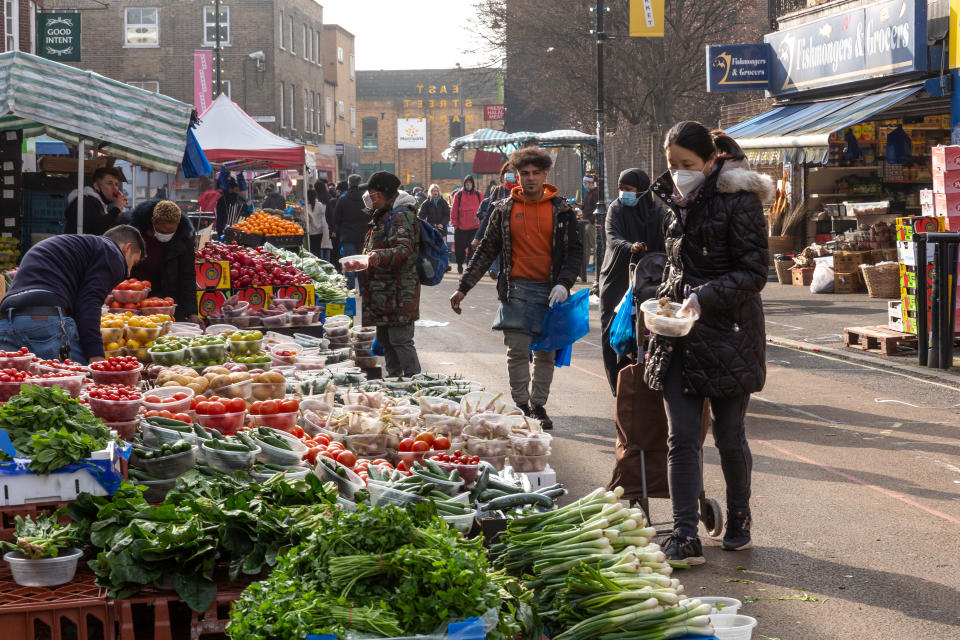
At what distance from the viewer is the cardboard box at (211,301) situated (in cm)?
1162

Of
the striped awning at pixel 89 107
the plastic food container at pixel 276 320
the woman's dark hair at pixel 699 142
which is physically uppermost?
the striped awning at pixel 89 107

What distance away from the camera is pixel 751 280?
559 centimetres

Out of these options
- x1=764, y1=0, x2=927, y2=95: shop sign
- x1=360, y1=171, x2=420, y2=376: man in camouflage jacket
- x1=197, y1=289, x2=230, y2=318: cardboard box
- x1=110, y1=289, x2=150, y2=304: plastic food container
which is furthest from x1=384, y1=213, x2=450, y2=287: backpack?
x1=764, y1=0, x2=927, y2=95: shop sign

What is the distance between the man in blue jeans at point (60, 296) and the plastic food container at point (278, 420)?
4.95 feet

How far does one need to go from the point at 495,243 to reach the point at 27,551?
573 centimetres

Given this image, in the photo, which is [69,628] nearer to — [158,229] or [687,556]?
[687,556]

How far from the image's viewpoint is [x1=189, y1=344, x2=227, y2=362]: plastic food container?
8.01 m

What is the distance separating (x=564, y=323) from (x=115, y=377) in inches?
151

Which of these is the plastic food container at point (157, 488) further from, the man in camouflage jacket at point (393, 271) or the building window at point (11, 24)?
the building window at point (11, 24)

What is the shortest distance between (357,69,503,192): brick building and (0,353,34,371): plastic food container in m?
83.3

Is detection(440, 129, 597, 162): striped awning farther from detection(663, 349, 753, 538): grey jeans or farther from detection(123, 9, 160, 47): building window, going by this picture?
detection(123, 9, 160, 47): building window

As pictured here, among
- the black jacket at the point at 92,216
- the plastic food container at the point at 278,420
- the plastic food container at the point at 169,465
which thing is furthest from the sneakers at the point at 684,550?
the black jacket at the point at 92,216

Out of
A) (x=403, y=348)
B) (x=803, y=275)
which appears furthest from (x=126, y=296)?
(x=803, y=275)

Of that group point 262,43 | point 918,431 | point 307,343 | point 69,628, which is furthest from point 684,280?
point 262,43
